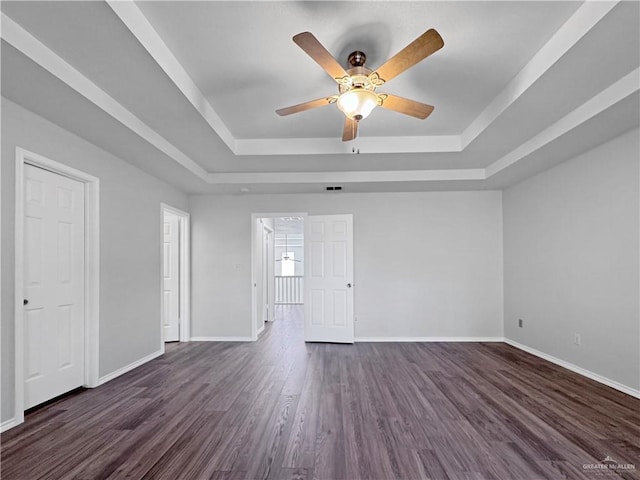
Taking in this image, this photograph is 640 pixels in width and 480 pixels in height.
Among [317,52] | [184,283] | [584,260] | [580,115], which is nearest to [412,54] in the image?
[317,52]

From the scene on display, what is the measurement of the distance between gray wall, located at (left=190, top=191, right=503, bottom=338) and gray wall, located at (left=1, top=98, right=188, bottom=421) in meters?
1.00

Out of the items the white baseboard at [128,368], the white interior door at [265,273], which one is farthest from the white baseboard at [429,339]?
the white baseboard at [128,368]

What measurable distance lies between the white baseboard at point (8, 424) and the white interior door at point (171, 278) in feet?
9.80

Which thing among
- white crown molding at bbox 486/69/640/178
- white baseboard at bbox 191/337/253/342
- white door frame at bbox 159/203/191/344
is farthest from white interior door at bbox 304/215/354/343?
white crown molding at bbox 486/69/640/178

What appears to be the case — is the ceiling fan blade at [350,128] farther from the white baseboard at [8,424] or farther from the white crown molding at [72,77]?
the white baseboard at [8,424]

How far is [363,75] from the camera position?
2324mm

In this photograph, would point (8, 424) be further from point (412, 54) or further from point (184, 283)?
point (412, 54)

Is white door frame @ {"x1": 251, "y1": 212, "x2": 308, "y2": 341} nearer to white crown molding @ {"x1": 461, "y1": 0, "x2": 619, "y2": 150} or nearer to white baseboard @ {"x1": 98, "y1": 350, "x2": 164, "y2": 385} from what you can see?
white baseboard @ {"x1": 98, "y1": 350, "x2": 164, "y2": 385}

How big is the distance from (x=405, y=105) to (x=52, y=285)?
3.39m

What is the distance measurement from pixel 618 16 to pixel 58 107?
147 inches

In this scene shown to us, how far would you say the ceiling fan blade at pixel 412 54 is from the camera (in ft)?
5.93

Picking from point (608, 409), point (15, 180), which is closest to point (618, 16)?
point (608, 409)

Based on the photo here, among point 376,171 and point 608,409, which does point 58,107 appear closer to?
point 376,171

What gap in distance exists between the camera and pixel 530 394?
10.4 feet
